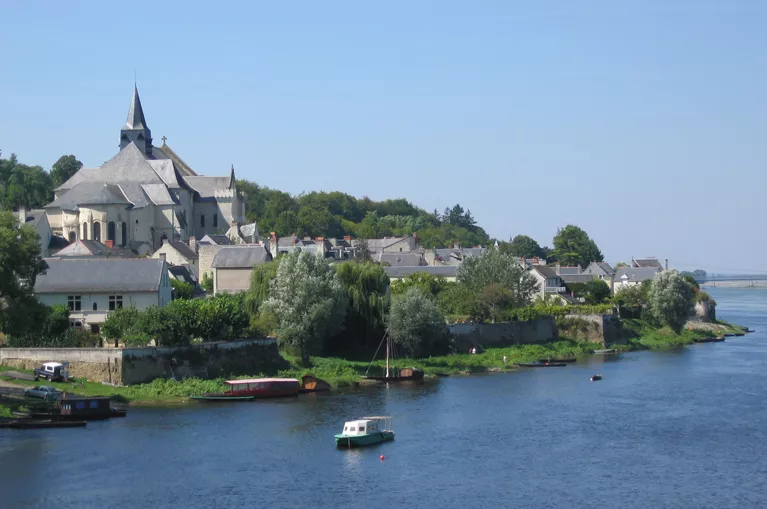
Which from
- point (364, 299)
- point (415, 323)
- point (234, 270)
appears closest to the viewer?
point (364, 299)

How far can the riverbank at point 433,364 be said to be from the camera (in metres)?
46.9

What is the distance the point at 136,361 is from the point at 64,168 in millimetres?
81144

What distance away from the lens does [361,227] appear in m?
170

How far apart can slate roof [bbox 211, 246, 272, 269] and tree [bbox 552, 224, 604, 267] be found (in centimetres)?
7669

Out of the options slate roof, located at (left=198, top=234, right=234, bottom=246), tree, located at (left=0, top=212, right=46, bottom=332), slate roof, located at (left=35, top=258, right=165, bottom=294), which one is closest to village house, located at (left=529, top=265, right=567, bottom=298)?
slate roof, located at (left=198, top=234, right=234, bottom=246)

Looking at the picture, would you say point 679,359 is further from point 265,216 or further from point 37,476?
point 265,216

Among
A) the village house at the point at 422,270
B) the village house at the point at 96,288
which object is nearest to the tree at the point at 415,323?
the village house at the point at 96,288

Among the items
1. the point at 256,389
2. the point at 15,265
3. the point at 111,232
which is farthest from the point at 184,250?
the point at 15,265

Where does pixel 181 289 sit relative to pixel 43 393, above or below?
above

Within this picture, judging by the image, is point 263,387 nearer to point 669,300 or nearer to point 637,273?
point 669,300

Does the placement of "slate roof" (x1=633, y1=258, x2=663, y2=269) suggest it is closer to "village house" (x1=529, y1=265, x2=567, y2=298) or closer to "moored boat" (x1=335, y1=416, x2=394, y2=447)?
"village house" (x1=529, y1=265, x2=567, y2=298)

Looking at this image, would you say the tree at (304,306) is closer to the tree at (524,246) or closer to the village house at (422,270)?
the village house at (422,270)

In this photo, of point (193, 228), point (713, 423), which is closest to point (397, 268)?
point (193, 228)

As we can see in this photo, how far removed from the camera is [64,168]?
124375 mm
